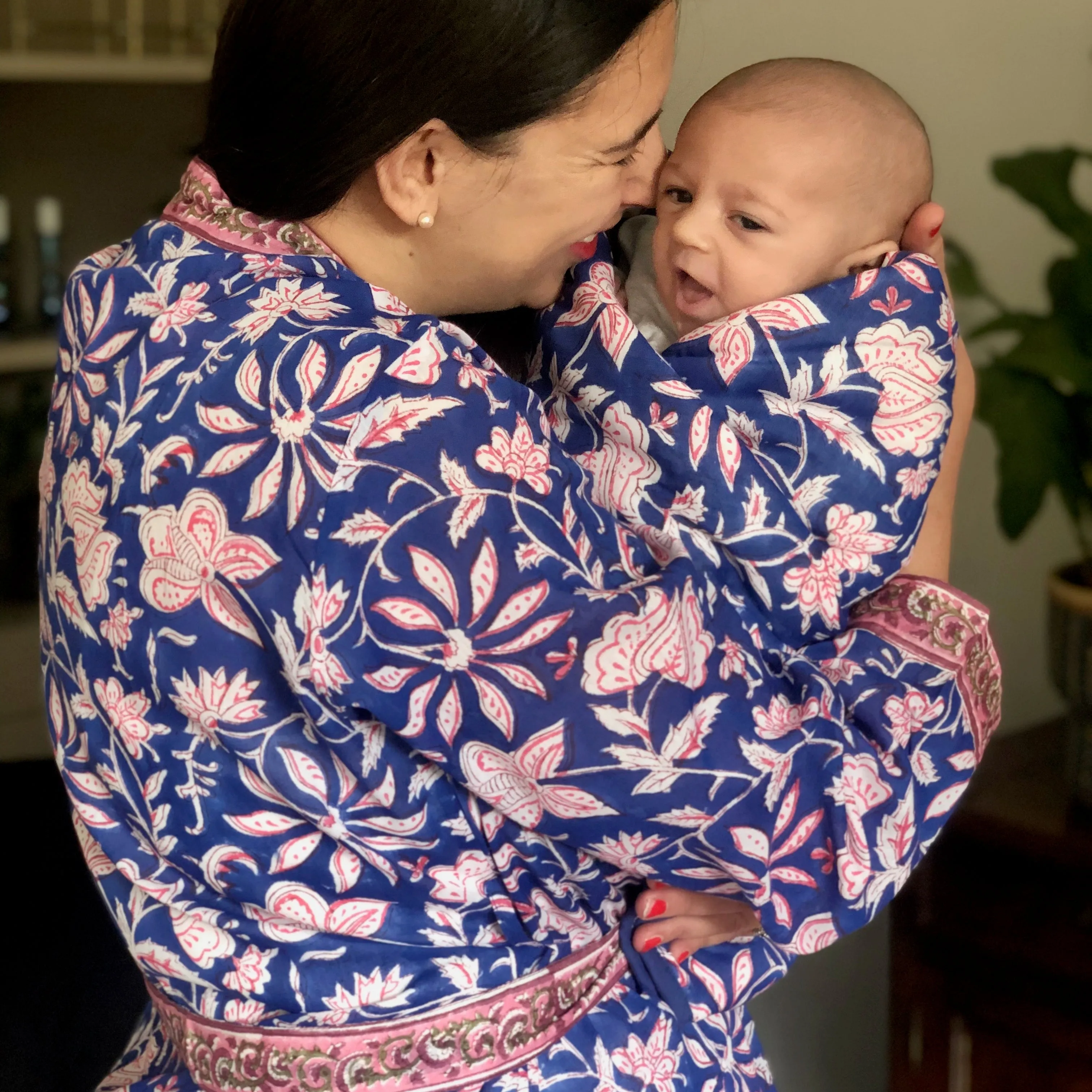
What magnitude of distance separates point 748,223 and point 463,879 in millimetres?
575

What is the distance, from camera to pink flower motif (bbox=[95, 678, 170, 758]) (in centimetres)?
75

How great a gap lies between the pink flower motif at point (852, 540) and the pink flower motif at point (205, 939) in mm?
481

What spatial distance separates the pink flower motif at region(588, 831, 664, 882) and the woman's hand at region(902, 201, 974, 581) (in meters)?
0.33

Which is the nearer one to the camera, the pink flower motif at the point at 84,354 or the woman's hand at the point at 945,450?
the pink flower motif at the point at 84,354

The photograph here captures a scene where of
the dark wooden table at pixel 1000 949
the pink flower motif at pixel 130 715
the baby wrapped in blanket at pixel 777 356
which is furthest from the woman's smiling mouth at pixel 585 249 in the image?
the dark wooden table at pixel 1000 949

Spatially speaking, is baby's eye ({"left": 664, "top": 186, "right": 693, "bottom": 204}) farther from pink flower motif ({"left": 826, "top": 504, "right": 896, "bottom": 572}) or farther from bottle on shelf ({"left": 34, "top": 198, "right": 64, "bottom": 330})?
bottle on shelf ({"left": 34, "top": 198, "right": 64, "bottom": 330})

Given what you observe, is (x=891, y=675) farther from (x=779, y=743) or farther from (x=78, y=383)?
(x=78, y=383)

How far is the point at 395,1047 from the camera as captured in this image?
2.62 ft

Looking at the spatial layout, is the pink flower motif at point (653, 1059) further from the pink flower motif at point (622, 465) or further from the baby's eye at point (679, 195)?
the baby's eye at point (679, 195)

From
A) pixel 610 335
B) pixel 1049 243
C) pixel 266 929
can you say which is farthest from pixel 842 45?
pixel 266 929

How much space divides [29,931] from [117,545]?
80cm

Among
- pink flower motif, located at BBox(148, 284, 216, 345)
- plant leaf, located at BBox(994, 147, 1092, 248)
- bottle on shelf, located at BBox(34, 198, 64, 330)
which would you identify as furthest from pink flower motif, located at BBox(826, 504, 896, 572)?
bottle on shelf, located at BBox(34, 198, 64, 330)

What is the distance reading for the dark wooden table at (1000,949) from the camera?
1366 mm

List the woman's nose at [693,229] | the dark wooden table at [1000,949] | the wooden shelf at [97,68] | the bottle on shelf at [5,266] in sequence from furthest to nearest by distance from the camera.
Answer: the bottle on shelf at [5,266]
the wooden shelf at [97,68]
the dark wooden table at [1000,949]
the woman's nose at [693,229]
